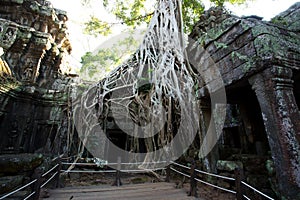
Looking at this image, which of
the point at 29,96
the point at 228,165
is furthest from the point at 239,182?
the point at 29,96

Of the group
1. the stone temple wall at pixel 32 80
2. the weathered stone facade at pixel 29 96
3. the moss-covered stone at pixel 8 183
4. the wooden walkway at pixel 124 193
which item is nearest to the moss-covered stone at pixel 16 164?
the weathered stone facade at pixel 29 96

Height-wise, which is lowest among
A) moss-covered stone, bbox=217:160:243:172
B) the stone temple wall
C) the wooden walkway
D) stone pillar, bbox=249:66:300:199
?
the wooden walkway

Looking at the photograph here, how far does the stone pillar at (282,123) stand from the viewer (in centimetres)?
214

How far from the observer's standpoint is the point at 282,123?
228 centimetres

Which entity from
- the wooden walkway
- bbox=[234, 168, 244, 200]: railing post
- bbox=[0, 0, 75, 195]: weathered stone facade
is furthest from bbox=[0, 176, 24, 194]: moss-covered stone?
bbox=[234, 168, 244, 200]: railing post

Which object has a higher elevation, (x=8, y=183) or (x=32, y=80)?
(x=32, y=80)

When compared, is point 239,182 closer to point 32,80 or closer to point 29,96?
point 29,96

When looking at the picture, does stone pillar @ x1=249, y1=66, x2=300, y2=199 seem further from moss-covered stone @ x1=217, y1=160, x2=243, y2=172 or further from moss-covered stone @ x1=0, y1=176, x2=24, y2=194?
moss-covered stone @ x1=0, y1=176, x2=24, y2=194

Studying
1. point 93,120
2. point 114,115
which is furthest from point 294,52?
point 114,115

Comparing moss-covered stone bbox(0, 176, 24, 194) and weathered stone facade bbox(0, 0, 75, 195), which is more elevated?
weathered stone facade bbox(0, 0, 75, 195)

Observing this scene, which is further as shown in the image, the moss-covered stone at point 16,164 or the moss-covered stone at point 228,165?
the moss-covered stone at point 228,165

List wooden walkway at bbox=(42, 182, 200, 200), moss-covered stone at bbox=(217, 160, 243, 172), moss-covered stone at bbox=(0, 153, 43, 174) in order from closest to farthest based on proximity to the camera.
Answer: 1. moss-covered stone at bbox=(0, 153, 43, 174)
2. moss-covered stone at bbox=(217, 160, 243, 172)
3. wooden walkway at bbox=(42, 182, 200, 200)

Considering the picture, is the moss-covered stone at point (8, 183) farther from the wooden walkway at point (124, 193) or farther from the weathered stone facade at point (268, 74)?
the weathered stone facade at point (268, 74)

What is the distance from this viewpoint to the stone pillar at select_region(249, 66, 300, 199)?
2.14 m
